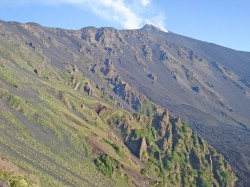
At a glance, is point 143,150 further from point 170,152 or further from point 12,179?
point 12,179

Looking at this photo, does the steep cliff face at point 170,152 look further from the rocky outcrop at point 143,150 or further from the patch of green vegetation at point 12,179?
the patch of green vegetation at point 12,179

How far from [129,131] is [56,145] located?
147 feet

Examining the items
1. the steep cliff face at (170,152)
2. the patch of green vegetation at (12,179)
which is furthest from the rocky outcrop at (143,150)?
the patch of green vegetation at (12,179)

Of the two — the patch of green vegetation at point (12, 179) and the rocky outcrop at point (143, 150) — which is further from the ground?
the rocky outcrop at point (143, 150)

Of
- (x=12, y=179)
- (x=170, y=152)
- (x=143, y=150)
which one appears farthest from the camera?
(x=170, y=152)

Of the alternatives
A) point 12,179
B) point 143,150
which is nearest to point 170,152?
point 143,150

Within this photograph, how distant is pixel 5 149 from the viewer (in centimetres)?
8419

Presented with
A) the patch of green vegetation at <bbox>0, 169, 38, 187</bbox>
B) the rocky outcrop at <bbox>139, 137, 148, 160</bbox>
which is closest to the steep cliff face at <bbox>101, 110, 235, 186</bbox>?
the rocky outcrop at <bbox>139, 137, 148, 160</bbox>

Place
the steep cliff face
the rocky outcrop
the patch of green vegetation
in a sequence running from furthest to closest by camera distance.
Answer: the steep cliff face
the rocky outcrop
the patch of green vegetation

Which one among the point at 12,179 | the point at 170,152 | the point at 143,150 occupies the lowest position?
the point at 12,179

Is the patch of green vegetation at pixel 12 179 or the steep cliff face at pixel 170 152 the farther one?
the steep cliff face at pixel 170 152

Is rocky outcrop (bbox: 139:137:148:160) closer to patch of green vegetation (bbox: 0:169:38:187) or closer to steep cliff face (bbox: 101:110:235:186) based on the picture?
steep cliff face (bbox: 101:110:235:186)

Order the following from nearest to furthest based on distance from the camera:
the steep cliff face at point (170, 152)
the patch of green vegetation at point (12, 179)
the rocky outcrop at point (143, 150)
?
the patch of green vegetation at point (12, 179) < the rocky outcrop at point (143, 150) < the steep cliff face at point (170, 152)

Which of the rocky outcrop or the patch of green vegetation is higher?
the rocky outcrop
